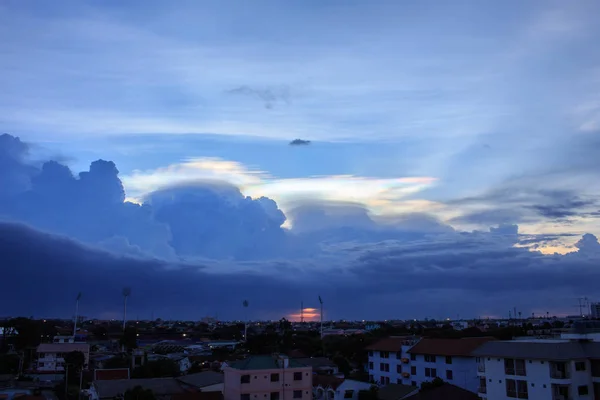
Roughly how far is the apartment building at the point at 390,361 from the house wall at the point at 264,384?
1786 cm

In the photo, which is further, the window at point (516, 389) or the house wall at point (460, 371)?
the house wall at point (460, 371)

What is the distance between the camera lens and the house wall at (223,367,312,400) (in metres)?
43.4

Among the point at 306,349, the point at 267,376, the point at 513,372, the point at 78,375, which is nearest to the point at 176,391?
the point at 267,376

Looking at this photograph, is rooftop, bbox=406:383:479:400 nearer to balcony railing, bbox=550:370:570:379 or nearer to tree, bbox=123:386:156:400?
balcony railing, bbox=550:370:570:379

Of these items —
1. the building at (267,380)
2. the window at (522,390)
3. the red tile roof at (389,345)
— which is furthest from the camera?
the red tile roof at (389,345)

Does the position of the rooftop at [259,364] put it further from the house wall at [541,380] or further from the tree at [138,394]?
the house wall at [541,380]

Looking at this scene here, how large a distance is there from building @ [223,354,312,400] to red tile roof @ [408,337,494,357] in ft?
52.6

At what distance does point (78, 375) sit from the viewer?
63625mm

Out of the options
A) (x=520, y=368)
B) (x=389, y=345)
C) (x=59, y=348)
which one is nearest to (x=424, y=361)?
(x=389, y=345)

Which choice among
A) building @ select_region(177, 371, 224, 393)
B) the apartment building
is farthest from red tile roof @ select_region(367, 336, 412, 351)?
building @ select_region(177, 371, 224, 393)

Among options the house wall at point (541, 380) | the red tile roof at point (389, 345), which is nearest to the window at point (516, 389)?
the house wall at point (541, 380)

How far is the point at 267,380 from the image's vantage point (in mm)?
43812

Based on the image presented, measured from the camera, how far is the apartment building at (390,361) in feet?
196

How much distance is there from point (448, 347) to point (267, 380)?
67.8 ft
